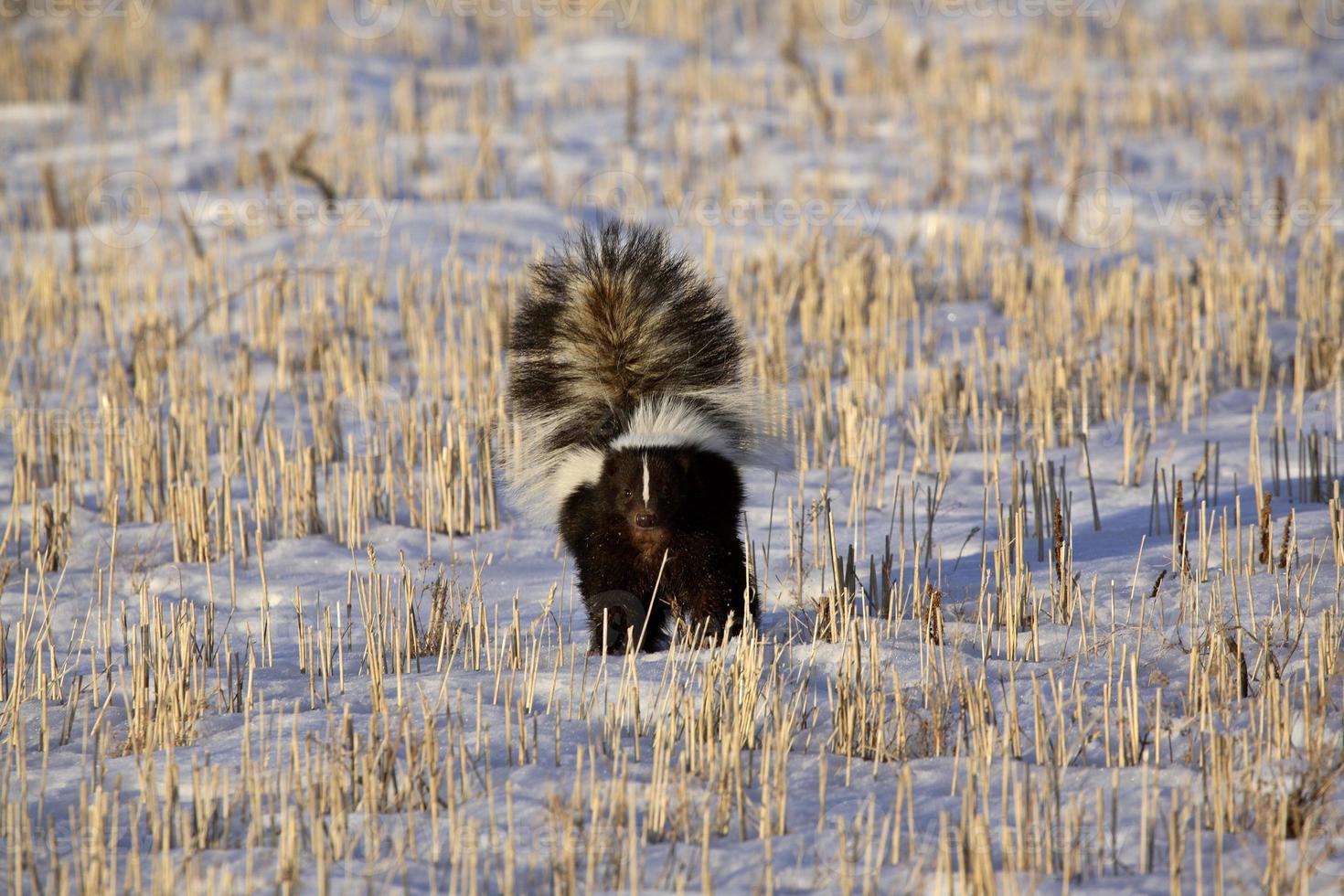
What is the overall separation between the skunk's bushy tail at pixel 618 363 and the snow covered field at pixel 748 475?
0.62 metres

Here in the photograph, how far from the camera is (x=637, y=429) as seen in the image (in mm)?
5867

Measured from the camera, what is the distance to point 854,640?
4488 mm

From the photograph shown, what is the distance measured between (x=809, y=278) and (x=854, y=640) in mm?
6766

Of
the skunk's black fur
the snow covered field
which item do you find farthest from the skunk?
the snow covered field

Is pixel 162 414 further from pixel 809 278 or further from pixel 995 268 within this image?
pixel 995 268

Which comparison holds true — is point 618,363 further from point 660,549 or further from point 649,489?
point 660,549

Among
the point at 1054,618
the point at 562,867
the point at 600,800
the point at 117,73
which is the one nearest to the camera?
the point at 562,867

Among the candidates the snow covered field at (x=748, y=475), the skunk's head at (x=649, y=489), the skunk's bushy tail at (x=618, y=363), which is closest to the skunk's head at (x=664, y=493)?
the skunk's head at (x=649, y=489)

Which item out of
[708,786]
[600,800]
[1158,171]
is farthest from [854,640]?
[1158,171]

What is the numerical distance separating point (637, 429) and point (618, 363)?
32 centimetres

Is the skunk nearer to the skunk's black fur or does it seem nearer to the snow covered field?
the skunk's black fur

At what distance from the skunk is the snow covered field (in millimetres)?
372

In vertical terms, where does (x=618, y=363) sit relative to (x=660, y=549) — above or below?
above

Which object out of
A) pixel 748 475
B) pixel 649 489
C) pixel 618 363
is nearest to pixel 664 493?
pixel 649 489
